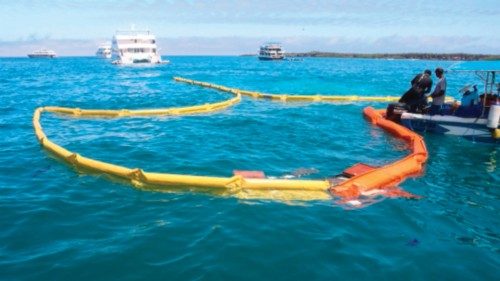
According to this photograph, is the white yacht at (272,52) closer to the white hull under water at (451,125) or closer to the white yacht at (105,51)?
the white yacht at (105,51)

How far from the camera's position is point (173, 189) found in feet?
A: 33.4

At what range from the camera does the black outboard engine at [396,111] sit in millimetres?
19078

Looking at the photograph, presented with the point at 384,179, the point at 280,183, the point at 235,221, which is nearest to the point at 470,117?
the point at 384,179

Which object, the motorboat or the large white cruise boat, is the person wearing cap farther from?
the large white cruise boat

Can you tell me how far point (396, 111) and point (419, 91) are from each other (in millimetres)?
1386

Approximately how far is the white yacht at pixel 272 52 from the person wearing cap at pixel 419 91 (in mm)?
116896

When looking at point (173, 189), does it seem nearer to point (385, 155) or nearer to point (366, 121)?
point (385, 155)

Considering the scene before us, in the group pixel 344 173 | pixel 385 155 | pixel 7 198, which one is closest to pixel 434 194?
pixel 344 173

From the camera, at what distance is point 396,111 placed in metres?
19.2

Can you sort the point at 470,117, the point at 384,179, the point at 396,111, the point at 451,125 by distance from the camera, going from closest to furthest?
1. the point at 384,179
2. the point at 470,117
3. the point at 451,125
4. the point at 396,111

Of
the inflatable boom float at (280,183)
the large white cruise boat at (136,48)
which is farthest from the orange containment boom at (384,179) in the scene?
the large white cruise boat at (136,48)

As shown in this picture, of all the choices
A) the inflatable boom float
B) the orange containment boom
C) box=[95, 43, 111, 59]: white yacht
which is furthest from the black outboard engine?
box=[95, 43, 111, 59]: white yacht

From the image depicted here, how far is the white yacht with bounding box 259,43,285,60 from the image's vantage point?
133125 mm

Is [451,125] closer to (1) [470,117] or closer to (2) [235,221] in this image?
(1) [470,117]
